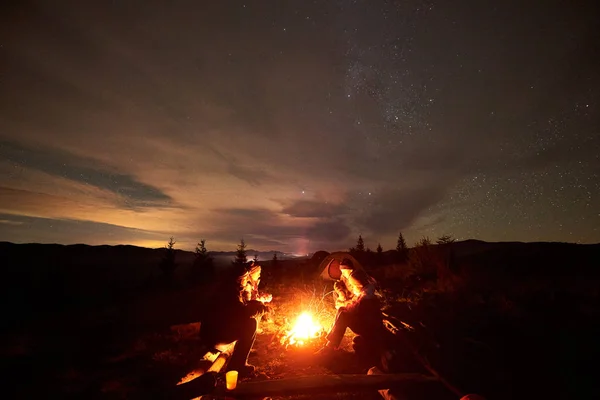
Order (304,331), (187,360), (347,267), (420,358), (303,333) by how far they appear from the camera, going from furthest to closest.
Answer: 1. (304,331)
2. (303,333)
3. (347,267)
4. (187,360)
5. (420,358)

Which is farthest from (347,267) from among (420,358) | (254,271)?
(420,358)

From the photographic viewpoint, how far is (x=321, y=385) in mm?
4809

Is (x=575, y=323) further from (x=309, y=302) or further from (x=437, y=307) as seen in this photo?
(x=309, y=302)

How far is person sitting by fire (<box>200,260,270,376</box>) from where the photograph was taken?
634 centimetres

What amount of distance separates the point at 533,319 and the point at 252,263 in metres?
8.26

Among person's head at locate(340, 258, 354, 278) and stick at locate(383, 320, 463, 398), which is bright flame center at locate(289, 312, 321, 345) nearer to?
person's head at locate(340, 258, 354, 278)

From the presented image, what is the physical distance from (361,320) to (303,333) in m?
2.76

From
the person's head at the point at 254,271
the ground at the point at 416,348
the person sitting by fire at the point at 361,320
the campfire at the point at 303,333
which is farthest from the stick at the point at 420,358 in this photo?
the person's head at the point at 254,271

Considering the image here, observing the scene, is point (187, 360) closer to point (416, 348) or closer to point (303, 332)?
point (303, 332)

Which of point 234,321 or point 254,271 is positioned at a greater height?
point 254,271

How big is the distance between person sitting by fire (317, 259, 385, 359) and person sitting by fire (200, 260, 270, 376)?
2244mm

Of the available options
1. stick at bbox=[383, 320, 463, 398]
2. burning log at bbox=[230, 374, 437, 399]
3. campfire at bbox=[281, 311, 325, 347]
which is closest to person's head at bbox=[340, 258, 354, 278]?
stick at bbox=[383, 320, 463, 398]

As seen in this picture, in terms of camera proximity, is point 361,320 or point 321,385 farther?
point 361,320

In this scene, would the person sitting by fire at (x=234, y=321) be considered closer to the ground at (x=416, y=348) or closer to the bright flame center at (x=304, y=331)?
the ground at (x=416, y=348)
